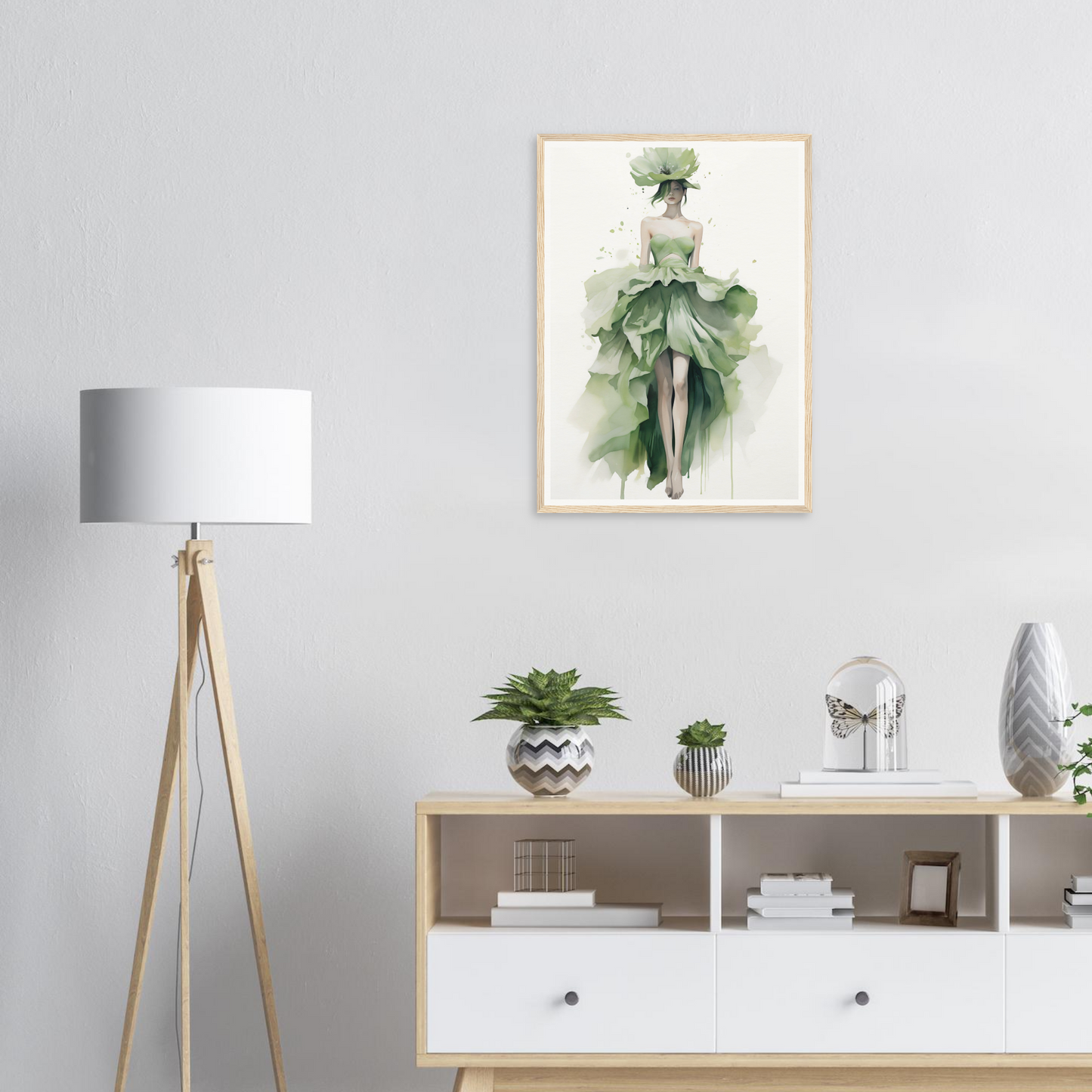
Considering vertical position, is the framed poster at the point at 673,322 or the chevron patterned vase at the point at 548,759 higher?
the framed poster at the point at 673,322

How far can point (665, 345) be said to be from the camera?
2.73 meters

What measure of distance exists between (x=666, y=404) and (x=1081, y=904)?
1.25 m

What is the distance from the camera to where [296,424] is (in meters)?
2.39

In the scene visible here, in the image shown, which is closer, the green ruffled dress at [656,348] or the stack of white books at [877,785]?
the stack of white books at [877,785]

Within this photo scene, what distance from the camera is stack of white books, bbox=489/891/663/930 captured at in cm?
236

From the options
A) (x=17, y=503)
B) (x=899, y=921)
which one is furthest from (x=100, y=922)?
(x=899, y=921)

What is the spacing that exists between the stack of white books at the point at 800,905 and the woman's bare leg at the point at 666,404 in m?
0.83

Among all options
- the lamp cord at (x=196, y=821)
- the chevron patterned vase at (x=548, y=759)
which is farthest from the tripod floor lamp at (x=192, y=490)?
the chevron patterned vase at (x=548, y=759)

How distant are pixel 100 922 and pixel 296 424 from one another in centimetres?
118

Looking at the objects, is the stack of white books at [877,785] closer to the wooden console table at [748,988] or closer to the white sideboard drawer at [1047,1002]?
the wooden console table at [748,988]

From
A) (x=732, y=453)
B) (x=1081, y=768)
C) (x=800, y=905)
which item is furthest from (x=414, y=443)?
(x=1081, y=768)

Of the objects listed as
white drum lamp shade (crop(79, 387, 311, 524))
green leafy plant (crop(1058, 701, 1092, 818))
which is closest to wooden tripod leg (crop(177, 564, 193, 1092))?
white drum lamp shade (crop(79, 387, 311, 524))

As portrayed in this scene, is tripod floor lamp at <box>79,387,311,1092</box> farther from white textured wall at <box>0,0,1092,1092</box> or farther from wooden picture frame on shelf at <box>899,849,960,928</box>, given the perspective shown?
wooden picture frame on shelf at <box>899,849,960,928</box>

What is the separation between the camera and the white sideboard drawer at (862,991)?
2285 mm
